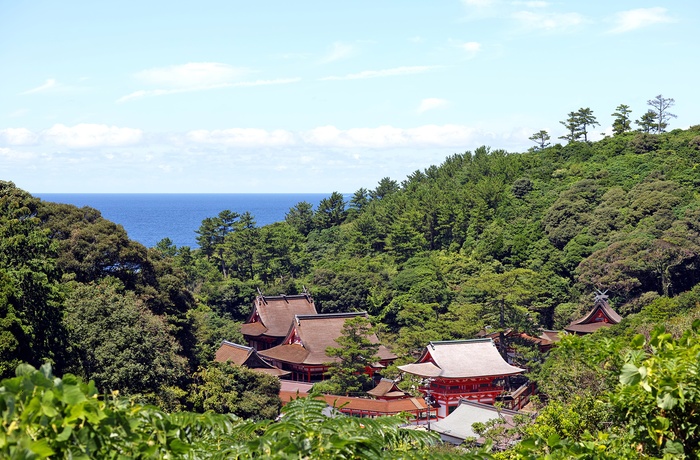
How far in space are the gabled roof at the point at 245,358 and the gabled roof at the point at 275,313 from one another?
10.2 ft

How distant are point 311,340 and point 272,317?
403 cm

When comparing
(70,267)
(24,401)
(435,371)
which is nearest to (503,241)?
(435,371)

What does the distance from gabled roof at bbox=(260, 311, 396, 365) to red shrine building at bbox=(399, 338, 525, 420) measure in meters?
2.52

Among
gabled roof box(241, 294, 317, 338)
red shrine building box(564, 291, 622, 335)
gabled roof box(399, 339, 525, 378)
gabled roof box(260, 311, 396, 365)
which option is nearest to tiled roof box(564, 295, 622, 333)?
red shrine building box(564, 291, 622, 335)

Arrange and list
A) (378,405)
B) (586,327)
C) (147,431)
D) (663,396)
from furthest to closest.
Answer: (586,327) → (378,405) → (663,396) → (147,431)

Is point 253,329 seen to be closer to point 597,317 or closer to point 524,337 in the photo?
point 524,337

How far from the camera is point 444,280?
30922 millimetres

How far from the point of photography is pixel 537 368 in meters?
23.0

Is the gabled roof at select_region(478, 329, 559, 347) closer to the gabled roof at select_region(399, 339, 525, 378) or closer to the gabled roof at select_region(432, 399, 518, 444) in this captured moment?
the gabled roof at select_region(399, 339, 525, 378)

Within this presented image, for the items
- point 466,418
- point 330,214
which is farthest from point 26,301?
point 330,214

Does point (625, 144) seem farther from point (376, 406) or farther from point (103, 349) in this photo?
point (103, 349)

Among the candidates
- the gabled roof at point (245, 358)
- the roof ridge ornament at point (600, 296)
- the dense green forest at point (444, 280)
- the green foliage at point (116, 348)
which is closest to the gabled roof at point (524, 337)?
the dense green forest at point (444, 280)

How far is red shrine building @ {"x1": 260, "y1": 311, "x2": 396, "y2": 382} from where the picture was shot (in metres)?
25.9

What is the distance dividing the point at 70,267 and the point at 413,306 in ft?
41.6
